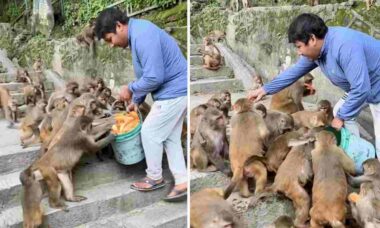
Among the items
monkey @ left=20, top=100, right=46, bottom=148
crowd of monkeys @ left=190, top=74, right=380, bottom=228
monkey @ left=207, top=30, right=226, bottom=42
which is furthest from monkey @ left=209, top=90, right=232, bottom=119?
monkey @ left=20, top=100, right=46, bottom=148

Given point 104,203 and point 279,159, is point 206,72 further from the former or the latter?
point 104,203

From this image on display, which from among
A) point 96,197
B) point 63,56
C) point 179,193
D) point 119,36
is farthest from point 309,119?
point 63,56

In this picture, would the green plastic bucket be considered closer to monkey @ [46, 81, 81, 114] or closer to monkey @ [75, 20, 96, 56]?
monkey @ [46, 81, 81, 114]

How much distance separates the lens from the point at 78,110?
7.95ft

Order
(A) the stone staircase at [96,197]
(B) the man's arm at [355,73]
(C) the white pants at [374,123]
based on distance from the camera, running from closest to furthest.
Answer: (B) the man's arm at [355,73] < (C) the white pants at [374,123] < (A) the stone staircase at [96,197]

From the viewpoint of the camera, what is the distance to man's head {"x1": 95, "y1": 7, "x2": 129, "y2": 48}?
230cm

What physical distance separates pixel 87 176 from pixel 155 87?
55cm

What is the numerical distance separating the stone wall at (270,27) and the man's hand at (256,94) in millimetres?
70

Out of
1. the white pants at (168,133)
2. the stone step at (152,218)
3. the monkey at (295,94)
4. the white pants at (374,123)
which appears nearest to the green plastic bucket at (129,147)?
the white pants at (168,133)

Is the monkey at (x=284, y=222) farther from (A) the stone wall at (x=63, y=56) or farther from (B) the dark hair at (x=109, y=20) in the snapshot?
(B) the dark hair at (x=109, y=20)

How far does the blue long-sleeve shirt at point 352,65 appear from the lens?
7.05 feet

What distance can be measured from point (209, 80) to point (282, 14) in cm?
44

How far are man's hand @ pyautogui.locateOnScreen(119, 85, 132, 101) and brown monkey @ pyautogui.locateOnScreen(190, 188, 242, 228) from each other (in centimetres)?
55

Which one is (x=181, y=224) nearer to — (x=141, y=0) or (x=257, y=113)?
(x=257, y=113)
